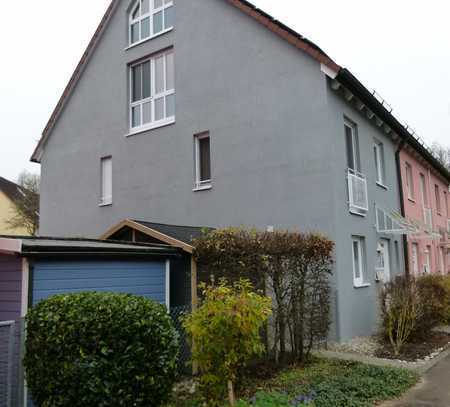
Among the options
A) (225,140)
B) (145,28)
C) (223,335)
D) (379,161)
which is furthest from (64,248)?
(379,161)

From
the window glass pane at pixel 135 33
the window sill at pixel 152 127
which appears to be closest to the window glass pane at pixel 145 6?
the window glass pane at pixel 135 33

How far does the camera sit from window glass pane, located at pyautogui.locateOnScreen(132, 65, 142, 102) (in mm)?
16516

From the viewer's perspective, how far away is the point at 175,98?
598 inches

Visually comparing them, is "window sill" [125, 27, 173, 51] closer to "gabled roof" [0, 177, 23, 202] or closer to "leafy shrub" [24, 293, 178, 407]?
"leafy shrub" [24, 293, 178, 407]

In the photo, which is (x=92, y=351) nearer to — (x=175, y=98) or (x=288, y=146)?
(x=288, y=146)

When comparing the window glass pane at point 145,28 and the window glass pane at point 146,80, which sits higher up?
the window glass pane at point 145,28

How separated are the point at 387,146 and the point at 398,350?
8.94 m

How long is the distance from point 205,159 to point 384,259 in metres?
6.78

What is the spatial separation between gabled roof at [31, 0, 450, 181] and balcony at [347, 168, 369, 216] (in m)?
2.29

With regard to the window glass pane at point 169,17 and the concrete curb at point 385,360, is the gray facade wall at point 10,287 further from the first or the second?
the window glass pane at point 169,17

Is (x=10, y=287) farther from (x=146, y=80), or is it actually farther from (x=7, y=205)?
(x=7, y=205)

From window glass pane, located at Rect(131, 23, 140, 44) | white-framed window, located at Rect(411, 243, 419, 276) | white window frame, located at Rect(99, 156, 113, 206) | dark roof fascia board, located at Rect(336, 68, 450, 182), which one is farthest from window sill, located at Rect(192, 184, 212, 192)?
white-framed window, located at Rect(411, 243, 419, 276)

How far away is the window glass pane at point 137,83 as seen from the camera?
16.5 meters

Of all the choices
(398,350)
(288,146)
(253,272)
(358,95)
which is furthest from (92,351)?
(358,95)
